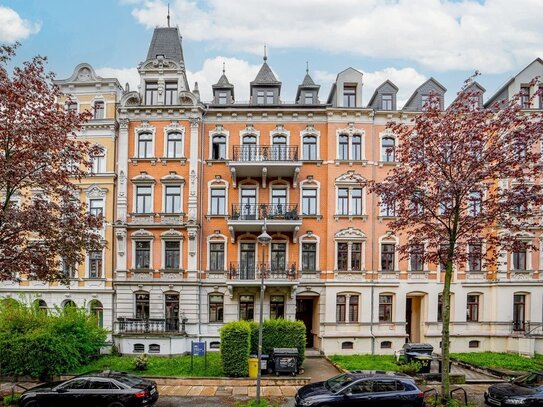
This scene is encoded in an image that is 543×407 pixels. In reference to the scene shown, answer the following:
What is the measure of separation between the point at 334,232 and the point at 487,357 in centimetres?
1079

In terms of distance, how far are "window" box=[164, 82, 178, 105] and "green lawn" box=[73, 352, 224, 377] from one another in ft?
48.4

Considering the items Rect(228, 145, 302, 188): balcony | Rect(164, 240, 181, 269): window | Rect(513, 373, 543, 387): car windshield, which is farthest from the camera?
Rect(164, 240, 181, 269): window

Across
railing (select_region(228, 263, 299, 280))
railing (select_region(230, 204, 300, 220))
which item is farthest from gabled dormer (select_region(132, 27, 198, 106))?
railing (select_region(228, 263, 299, 280))

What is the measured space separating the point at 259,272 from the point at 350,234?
19.2 feet

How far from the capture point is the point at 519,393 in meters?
15.3

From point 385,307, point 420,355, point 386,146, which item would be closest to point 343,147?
point 386,146

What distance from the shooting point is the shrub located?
19797 mm

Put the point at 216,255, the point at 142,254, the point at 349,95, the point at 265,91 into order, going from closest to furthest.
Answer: the point at 142,254, the point at 216,255, the point at 349,95, the point at 265,91

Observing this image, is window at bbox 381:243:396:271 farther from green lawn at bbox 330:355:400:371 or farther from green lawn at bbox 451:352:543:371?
green lawn at bbox 451:352:543:371

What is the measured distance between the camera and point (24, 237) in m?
14.8

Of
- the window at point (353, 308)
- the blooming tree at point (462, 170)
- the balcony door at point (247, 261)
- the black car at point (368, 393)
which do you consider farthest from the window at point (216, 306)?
the blooming tree at point (462, 170)

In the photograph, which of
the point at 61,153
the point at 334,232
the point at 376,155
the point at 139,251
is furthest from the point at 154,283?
the point at 376,155

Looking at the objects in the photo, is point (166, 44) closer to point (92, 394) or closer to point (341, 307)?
point (341, 307)

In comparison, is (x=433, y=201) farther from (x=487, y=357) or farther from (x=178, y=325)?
(x=178, y=325)
